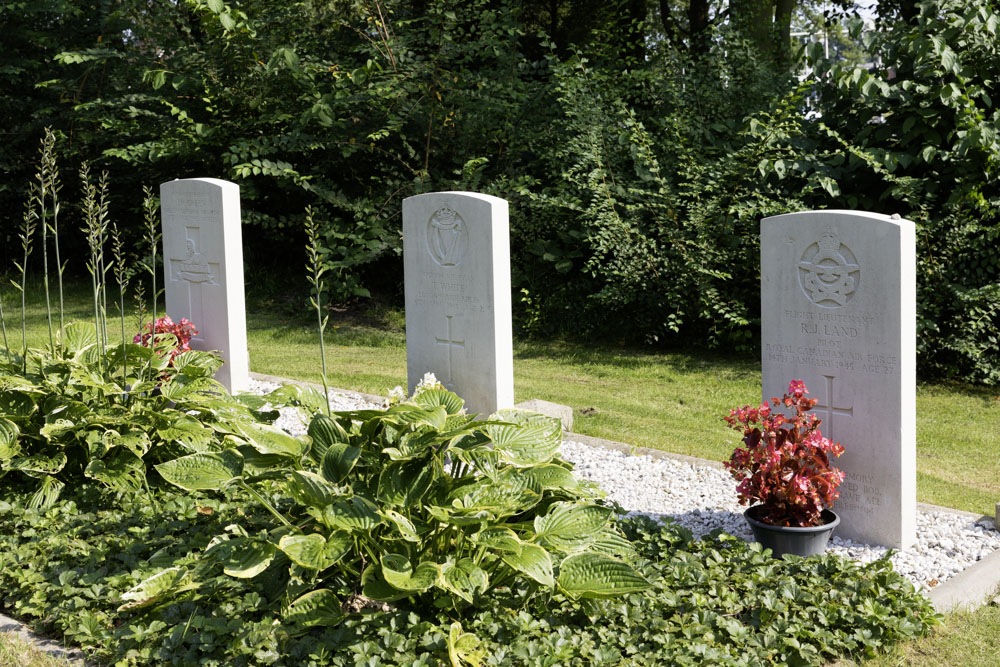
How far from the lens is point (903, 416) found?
4320 mm

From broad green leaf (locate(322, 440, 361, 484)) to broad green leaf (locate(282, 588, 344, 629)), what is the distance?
401mm

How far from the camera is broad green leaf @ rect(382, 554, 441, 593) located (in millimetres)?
3125

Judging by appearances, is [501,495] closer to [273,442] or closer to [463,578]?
[463,578]

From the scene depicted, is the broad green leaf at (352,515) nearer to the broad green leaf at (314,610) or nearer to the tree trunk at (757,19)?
the broad green leaf at (314,610)

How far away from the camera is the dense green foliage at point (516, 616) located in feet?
10.4

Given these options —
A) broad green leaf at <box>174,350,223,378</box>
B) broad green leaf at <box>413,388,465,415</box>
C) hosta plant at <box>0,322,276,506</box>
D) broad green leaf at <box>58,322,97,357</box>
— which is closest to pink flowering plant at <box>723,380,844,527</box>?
broad green leaf at <box>413,388,465,415</box>

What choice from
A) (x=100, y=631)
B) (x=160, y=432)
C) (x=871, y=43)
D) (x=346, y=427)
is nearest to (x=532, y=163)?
(x=871, y=43)

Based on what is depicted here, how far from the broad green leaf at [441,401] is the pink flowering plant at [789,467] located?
132cm

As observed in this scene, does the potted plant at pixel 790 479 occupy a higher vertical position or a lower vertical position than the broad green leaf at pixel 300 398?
lower

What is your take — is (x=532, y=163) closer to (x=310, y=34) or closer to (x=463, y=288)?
(x=310, y=34)

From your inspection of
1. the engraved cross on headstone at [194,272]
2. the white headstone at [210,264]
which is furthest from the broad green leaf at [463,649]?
the engraved cross on headstone at [194,272]

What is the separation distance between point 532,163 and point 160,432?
6912 millimetres

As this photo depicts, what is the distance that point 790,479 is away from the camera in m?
4.12

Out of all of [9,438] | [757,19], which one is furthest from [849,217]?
[757,19]
